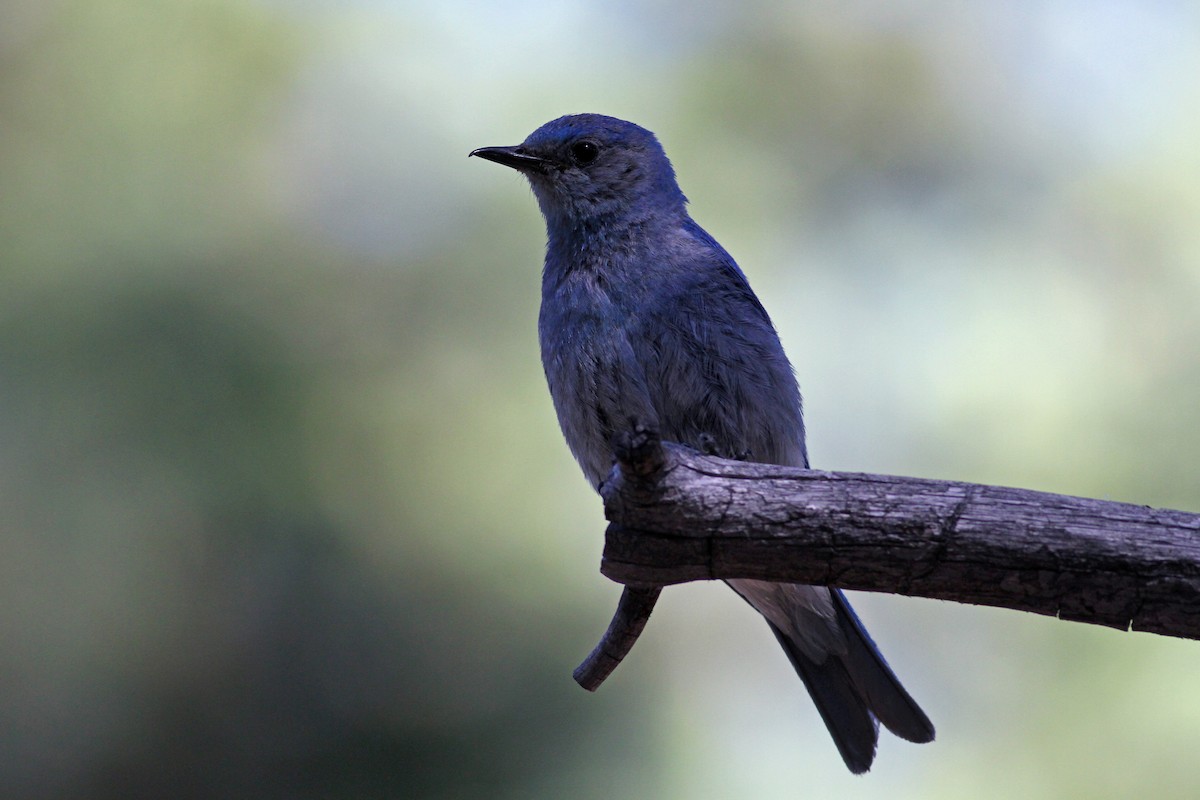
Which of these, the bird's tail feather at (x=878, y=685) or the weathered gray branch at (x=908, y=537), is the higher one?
the weathered gray branch at (x=908, y=537)

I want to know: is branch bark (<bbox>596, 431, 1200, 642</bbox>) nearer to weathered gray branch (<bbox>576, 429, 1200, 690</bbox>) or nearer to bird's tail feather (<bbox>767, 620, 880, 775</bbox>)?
weathered gray branch (<bbox>576, 429, 1200, 690</bbox>)

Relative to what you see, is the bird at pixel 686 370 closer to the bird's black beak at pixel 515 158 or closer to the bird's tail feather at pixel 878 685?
the bird's tail feather at pixel 878 685

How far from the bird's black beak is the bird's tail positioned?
6.89ft

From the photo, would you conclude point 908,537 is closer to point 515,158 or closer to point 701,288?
point 701,288

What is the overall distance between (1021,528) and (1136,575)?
28 cm

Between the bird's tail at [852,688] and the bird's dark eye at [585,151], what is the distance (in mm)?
2011

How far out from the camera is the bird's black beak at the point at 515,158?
4.48 meters

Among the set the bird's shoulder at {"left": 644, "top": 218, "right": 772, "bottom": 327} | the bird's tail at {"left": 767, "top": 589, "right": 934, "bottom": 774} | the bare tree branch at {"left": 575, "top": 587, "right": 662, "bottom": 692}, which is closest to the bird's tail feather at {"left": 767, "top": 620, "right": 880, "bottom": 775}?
the bird's tail at {"left": 767, "top": 589, "right": 934, "bottom": 774}

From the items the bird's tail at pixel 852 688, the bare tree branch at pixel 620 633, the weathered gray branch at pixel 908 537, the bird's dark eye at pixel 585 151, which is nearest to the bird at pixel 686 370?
the bird's tail at pixel 852 688

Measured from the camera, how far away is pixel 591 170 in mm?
4453

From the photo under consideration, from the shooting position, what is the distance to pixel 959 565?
8.64ft

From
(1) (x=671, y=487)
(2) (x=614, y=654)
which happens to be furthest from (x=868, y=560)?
(2) (x=614, y=654)

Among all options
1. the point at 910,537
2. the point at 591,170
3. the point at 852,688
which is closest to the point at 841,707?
the point at 852,688

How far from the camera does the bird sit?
12.4ft
